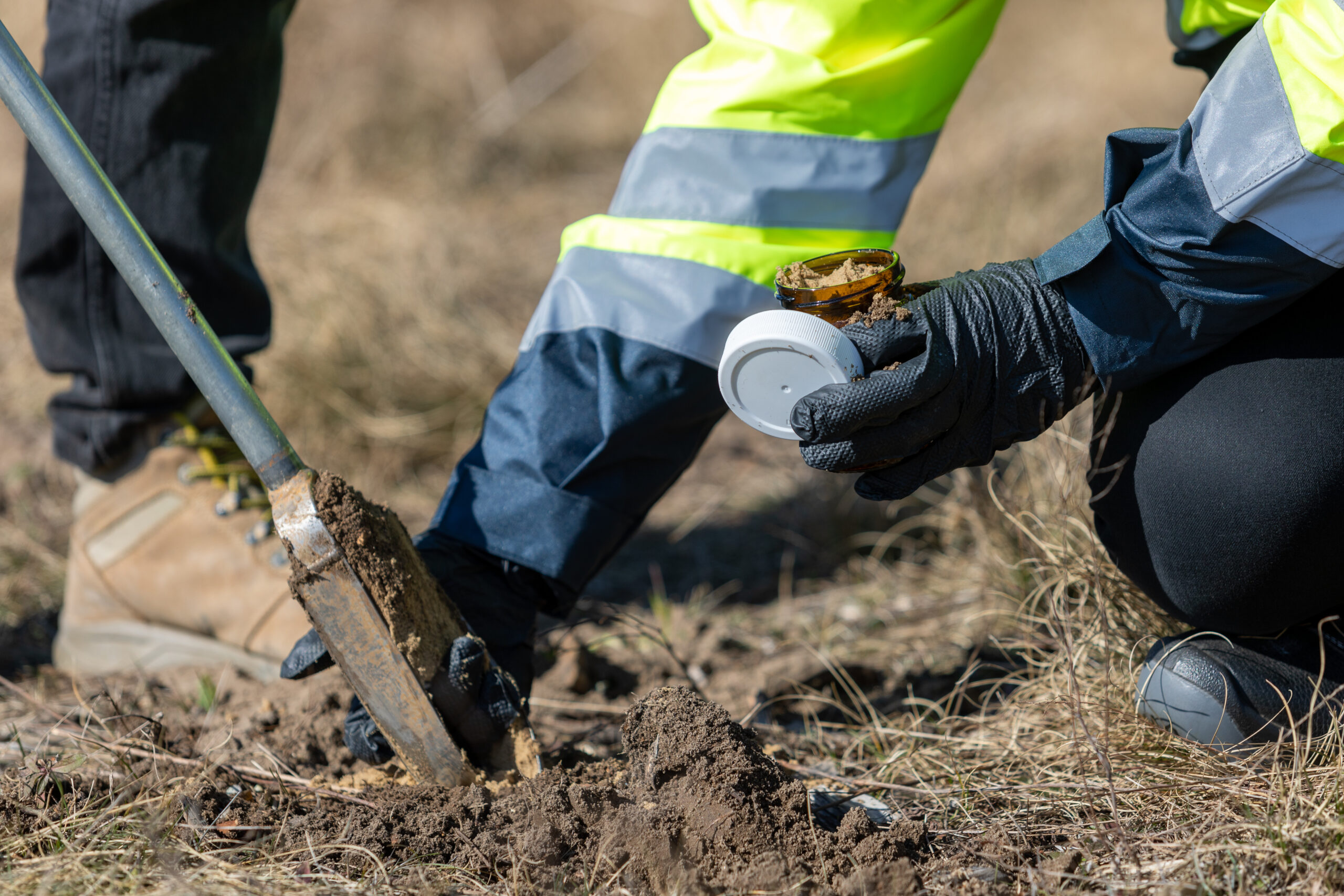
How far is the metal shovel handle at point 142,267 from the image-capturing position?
1.20m

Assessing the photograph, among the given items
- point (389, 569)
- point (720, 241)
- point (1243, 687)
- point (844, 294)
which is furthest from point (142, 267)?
point (1243, 687)

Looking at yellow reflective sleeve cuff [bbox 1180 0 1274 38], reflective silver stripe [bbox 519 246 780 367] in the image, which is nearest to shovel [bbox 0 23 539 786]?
reflective silver stripe [bbox 519 246 780 367]

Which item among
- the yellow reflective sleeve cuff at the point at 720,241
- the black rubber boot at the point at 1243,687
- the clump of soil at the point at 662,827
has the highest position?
the yellow reflective sleeve cuff at the point at 720,241

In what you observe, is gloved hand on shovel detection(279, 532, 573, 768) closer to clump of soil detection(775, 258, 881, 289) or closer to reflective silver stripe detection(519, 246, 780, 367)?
reflective silver stripe detection(519, 246, 780, 367)

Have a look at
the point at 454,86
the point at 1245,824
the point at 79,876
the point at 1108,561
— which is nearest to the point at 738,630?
the point at 1108,561

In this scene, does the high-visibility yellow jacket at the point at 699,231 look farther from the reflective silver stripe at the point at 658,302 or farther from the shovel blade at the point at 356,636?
the shovel blade at the point at 356,636

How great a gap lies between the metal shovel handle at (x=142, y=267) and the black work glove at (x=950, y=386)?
26.6 inches

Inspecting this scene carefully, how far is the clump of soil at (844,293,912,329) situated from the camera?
1.16 meters

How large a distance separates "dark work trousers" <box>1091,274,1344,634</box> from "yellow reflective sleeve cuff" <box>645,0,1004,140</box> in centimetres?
53

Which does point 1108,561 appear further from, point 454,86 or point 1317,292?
point 454,86

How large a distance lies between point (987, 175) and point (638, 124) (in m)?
2.42

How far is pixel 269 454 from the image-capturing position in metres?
1.25

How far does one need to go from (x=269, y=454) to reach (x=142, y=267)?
0.89 feet

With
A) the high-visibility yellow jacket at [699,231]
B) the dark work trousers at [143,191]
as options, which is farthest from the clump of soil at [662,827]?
the dark work trousers at [143,191]
